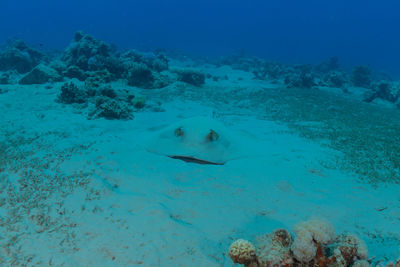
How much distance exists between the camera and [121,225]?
143 inches

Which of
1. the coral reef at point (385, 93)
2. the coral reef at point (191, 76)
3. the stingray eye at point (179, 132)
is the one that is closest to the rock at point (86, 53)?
the coral reef at point (191, 76)

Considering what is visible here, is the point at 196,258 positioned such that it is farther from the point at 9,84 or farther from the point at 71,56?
the point at 71,56

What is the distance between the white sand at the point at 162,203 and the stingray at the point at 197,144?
0.69 ft

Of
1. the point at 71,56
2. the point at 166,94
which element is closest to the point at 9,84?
the point at 71,56

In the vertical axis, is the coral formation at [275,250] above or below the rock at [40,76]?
below

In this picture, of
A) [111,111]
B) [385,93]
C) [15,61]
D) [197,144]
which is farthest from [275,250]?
[385,93]

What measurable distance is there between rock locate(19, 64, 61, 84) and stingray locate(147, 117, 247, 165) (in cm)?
1075

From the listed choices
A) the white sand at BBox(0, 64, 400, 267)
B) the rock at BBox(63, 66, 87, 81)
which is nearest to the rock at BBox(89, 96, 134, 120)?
the white sand at BBox(0, 64, 400, 267)

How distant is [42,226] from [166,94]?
10.6 meters

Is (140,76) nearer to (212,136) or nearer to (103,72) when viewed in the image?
(103,72)

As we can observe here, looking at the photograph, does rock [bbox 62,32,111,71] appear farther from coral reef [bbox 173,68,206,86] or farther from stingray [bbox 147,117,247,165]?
stingray [bbox 147,117,247,165]

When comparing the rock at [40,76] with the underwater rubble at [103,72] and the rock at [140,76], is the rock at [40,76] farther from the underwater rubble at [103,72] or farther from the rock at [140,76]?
the rock at [140,76]

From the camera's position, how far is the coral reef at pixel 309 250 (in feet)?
8.41

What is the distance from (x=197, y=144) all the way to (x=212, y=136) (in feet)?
1.46
